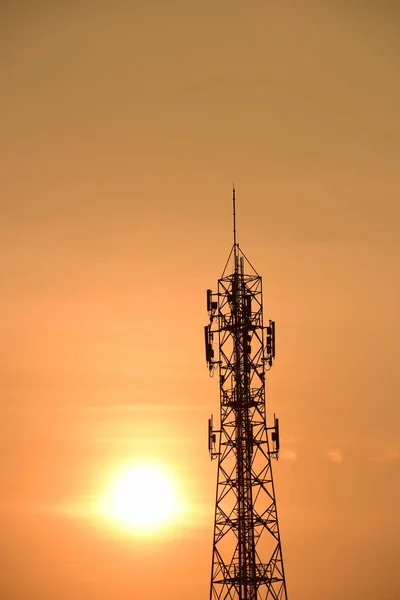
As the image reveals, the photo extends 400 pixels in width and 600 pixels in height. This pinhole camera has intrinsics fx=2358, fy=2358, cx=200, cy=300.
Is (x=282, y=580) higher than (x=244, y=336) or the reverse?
the reverse

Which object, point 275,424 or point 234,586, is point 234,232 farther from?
point 234,586

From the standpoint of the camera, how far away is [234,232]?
17900 cm

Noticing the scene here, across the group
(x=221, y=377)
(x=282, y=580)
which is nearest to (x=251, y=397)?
(x=221, y=377)

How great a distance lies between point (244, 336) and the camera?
581ft

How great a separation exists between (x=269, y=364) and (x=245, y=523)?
1210cm

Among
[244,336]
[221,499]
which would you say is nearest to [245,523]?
[221,499]

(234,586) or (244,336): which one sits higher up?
(244,336)

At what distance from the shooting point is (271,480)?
173625 mm

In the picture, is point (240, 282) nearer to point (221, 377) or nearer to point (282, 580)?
point (221, 377)

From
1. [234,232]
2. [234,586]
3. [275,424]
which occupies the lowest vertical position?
[234,586]

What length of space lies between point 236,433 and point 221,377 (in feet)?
14.3

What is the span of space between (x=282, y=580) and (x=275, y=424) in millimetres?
11608

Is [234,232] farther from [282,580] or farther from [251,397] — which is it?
[282,580]

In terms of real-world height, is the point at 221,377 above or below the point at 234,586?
above
